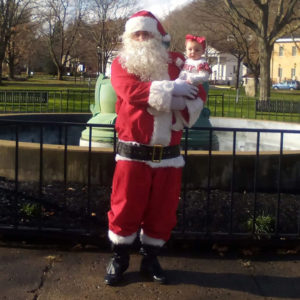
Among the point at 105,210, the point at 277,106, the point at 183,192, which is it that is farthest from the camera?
the point at 277,106

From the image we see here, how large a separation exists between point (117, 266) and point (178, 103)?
1359 mm

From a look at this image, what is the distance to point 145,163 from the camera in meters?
3.93

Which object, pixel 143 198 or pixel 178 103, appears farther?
pixel 143 198

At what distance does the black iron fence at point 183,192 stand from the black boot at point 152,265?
28.3 inches

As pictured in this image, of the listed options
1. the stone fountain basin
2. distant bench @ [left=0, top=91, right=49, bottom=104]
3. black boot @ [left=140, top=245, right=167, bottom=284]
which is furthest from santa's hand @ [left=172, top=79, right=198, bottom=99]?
distant bench @ [left=0, top=91, right=49, bottom=104]

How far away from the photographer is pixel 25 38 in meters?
61.7

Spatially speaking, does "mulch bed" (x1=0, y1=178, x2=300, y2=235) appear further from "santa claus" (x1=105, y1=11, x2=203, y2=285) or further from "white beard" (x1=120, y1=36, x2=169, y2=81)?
"white beard" (x1=120, y1=36, x2=169, y2=81)

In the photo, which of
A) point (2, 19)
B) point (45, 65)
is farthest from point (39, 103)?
point (45, 65)

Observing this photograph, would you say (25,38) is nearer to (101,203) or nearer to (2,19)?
(2,19)

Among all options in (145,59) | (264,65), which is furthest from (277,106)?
(145,59)

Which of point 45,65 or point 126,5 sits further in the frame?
point 45,65

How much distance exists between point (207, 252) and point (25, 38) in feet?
197

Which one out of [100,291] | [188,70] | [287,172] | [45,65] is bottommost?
[100,291]

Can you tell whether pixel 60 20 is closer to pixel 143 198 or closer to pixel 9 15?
pixel 9 15
